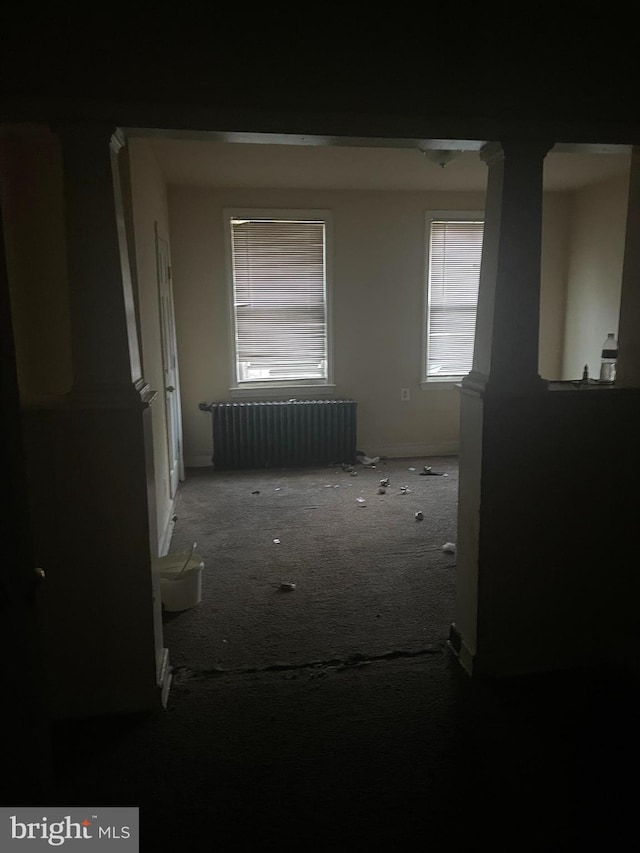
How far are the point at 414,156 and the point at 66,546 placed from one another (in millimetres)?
3273

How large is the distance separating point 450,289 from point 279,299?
163 centimetres

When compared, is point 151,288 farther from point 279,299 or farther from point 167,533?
point 279,299

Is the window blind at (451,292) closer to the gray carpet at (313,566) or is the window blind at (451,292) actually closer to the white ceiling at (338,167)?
the white ceiling at (338,167)

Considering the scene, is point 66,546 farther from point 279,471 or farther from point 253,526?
point 279,471

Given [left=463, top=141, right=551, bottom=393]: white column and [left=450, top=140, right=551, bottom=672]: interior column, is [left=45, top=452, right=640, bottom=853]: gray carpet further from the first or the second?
[left=463, top=141, right=551, bottom=393]: white column

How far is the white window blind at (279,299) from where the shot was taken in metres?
5.16

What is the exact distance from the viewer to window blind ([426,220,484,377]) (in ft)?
17.9

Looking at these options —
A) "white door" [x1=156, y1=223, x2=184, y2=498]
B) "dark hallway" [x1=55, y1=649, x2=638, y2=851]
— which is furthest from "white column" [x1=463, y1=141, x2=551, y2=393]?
"white door" [x1=156, y1=223, x2=184, y2=498]

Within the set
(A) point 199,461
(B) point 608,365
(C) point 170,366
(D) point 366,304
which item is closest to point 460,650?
(B) point 608,365

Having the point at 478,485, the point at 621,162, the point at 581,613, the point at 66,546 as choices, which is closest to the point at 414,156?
the point at 621,162

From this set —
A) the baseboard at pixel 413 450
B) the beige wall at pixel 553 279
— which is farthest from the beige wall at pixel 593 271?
the baseboard at pixel 413 450

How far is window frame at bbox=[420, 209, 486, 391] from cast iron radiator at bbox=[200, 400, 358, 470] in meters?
0.83

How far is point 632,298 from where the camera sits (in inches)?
88.8

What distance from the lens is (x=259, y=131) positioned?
6.41 ft
